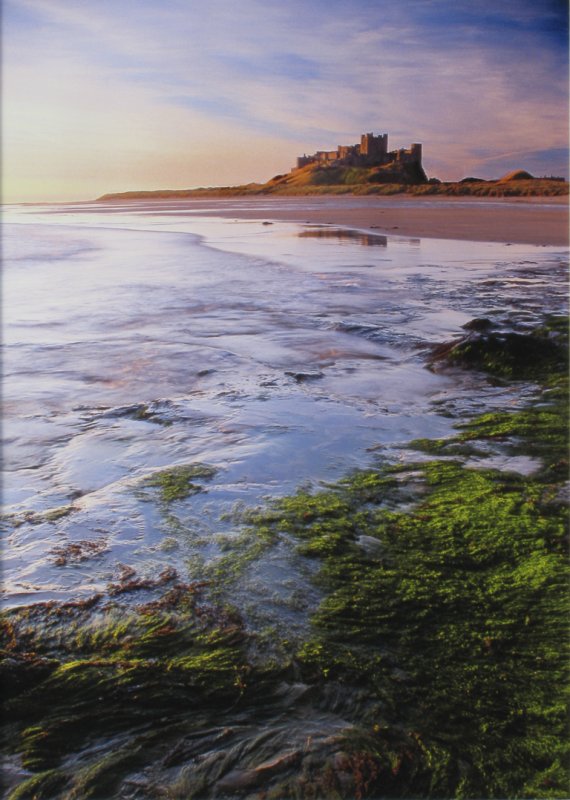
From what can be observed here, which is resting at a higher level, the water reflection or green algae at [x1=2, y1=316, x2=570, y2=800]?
the water reflection

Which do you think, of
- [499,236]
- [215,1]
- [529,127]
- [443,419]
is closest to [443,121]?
[529,127]

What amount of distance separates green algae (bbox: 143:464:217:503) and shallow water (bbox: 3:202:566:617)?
32 millimetres

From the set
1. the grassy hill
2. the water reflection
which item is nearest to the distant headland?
the grassy hill

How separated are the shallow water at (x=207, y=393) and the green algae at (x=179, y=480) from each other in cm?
3

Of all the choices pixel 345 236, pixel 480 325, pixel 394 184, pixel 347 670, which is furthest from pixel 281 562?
pixel 394 184

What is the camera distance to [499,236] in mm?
13344

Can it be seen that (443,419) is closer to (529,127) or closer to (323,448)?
(323,448)

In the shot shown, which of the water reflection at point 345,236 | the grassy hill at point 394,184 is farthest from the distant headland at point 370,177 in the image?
the water reflection at point 345,236

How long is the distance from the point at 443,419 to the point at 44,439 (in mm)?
1903

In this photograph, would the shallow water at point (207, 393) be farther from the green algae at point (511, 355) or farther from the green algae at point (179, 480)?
the green algae at point (511, 355)

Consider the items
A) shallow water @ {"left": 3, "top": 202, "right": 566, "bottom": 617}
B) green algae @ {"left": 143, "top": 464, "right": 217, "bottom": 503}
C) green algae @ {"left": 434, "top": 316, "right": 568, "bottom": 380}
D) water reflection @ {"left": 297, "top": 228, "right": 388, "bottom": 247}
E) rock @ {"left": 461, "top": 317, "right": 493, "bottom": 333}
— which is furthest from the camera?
water reflection @ {"left": 297, "top": 228, "right": 388, "bottom": 247}

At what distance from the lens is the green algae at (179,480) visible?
7.54 feet

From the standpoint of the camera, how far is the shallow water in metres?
2.02

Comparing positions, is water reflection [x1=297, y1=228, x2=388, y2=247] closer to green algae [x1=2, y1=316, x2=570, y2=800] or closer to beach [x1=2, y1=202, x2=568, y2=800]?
beach [x1=2, y1=202, x2=568, y2=800]
